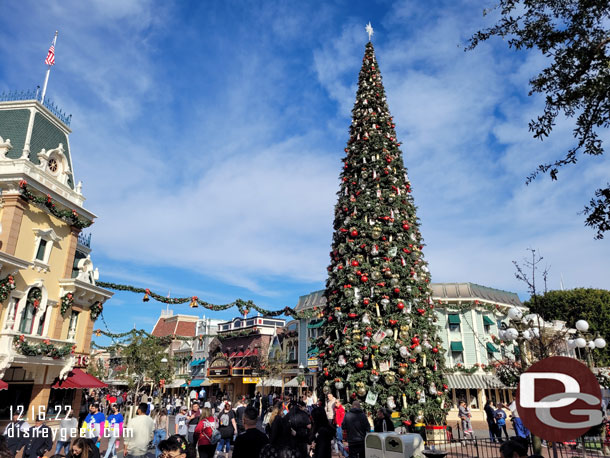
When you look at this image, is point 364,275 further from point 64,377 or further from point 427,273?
point 64,377

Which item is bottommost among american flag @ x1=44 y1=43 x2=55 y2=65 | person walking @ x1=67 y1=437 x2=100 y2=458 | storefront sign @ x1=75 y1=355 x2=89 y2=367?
person walking @ x1=67 y1=437 x2=100 y2=458

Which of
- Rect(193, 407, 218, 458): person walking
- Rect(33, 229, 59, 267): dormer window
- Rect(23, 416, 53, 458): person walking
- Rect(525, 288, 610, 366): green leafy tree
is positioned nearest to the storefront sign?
Rect(33, 229, 59, 267): dormer window

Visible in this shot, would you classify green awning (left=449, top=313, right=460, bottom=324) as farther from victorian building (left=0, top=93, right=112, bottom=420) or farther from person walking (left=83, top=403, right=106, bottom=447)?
person walking (left=83, top=403, right=106, bottom=447)

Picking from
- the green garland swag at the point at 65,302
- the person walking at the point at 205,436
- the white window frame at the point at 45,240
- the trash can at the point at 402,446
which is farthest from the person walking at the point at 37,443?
the green garland swag at the point at 65,302

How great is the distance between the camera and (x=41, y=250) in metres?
20.7

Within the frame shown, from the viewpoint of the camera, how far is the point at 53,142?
23.6 meters

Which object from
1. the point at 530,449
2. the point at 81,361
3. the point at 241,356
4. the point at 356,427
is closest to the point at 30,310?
the point at 81,361

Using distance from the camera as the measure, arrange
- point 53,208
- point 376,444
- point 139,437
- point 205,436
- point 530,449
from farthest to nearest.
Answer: point 53,208, point 530,449, point 205,436, point 376,444, point 139,437

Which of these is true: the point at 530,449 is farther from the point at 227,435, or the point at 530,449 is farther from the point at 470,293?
the point at 470,293

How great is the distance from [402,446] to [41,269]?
2024 centimetres

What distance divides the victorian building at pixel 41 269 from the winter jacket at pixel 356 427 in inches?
585

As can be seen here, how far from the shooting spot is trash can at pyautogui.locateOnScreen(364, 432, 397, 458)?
24.6 feet

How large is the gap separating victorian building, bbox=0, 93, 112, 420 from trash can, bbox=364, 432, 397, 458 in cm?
1573

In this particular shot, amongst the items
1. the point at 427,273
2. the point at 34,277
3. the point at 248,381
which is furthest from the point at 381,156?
the point at 248,381
